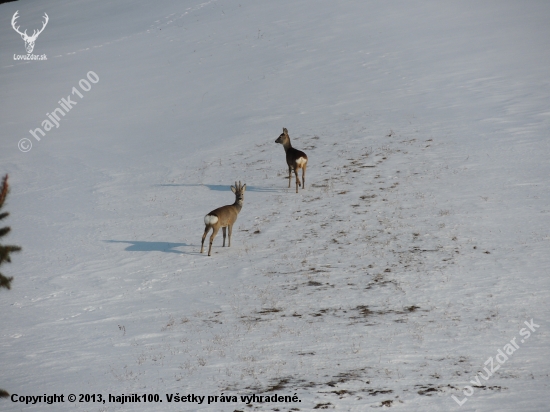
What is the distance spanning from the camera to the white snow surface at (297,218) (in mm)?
10758

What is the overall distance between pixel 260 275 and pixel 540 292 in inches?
259

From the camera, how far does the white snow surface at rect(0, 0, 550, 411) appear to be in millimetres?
10758

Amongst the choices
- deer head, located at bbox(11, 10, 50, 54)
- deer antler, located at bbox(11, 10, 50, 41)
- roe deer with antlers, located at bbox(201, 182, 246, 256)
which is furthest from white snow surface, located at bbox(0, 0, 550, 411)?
Answer: deer antler, located at bbox(11, 10, 50, 41)

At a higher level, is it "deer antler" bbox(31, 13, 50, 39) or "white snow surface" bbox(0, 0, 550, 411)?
"deer antler" bbox(31, 13, 50, 39)

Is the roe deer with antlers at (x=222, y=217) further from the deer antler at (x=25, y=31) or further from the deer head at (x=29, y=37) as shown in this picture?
the deer antler at (x=25, y=31)

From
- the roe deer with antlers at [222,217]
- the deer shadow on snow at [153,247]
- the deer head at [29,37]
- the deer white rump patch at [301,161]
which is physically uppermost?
the deer head at [29,37]

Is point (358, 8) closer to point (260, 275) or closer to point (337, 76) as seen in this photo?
point (337, 76)

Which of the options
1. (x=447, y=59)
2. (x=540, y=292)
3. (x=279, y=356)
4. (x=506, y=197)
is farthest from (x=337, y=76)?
(x=279, y=356)

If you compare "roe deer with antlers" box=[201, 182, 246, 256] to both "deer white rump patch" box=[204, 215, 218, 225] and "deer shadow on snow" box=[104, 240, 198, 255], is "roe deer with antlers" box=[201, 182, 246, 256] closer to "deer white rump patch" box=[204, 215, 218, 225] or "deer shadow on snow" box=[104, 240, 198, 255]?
"deer white rump patch" box=[204, 215, 218, 225]

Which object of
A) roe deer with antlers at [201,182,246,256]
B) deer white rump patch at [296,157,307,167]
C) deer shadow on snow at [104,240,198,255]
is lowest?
deer shadow on snow at [104,240,198,255]

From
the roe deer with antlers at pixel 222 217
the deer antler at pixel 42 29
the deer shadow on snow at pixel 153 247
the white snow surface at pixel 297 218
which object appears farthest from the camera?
the deer antler at pixel 42 29

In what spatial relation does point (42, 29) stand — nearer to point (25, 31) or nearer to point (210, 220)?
point (25, 31)

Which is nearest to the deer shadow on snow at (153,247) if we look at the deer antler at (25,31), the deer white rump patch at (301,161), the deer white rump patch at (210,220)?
the deer white rump patch at (210,220)

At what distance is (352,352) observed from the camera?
1105 centimetres
